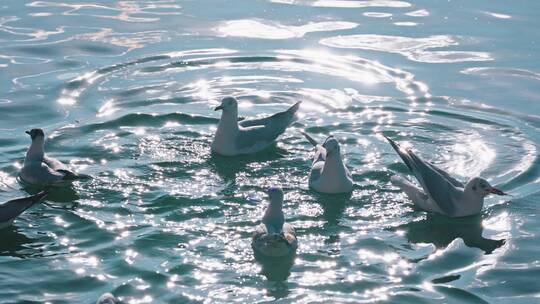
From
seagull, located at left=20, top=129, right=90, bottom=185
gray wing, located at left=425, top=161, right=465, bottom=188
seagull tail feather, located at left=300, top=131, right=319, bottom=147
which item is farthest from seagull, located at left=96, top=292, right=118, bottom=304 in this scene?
seagull tail feather, located at left=300, top=131, right=319, bottom=147

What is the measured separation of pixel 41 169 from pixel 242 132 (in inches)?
122

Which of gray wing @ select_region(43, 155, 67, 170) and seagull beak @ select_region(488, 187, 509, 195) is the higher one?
gray wing @ select_region(43, 155, 67, 170)

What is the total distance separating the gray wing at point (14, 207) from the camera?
12094mm

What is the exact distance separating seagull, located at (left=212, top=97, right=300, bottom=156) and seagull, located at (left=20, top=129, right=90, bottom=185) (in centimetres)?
233

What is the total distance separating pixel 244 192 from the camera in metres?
13.5

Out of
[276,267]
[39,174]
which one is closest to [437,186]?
[276,267]

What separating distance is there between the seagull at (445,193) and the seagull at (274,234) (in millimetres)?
2148

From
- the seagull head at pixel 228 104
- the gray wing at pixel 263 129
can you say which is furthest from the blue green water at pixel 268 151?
the seagull head at pixel 228 104

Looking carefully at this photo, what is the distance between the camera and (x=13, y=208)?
1214 centimetres

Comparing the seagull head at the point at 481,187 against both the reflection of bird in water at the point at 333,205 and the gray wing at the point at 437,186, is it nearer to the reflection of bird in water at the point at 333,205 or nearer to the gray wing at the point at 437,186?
the gray wing at the point at 437,186

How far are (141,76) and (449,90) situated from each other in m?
5.46

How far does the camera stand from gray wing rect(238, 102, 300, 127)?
1549 cm

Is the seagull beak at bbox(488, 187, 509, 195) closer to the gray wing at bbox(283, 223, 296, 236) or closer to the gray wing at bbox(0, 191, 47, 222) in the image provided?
the gray wing at bbox(283, 223, 296, 236)

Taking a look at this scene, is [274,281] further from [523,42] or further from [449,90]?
[523,42]
